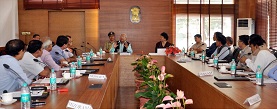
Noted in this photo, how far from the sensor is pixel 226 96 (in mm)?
2551

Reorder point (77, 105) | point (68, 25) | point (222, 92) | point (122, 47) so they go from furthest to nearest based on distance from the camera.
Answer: point (68, 25) < point (122, 47) < point (222, 92) < point (77, 105)

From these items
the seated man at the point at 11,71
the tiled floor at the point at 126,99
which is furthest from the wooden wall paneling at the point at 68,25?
the seated man at the point at 11,71

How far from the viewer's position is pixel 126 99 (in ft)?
18.8

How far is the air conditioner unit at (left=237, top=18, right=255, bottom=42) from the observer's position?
8.80 m

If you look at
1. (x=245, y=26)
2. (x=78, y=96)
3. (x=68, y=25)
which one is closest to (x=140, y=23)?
(x=68, y=25)

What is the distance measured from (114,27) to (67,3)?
1393 mm

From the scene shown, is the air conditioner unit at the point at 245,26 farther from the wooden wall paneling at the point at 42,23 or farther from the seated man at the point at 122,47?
the wooden wall paneling at the point at 42,23

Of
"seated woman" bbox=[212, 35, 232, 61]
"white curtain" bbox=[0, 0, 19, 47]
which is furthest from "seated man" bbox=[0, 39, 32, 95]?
"white curtain" bbox=[0, 0, 19, 47]

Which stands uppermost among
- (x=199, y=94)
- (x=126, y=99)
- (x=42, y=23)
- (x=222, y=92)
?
(x=42, y=23)

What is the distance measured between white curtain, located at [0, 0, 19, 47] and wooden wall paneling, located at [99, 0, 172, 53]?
7.27ft

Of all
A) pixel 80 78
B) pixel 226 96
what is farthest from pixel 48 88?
pixel 226 96

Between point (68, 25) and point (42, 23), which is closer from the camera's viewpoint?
point (42, 23)

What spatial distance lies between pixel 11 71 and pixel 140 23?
599 cm

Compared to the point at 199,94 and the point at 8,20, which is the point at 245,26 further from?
the point at 8,20
